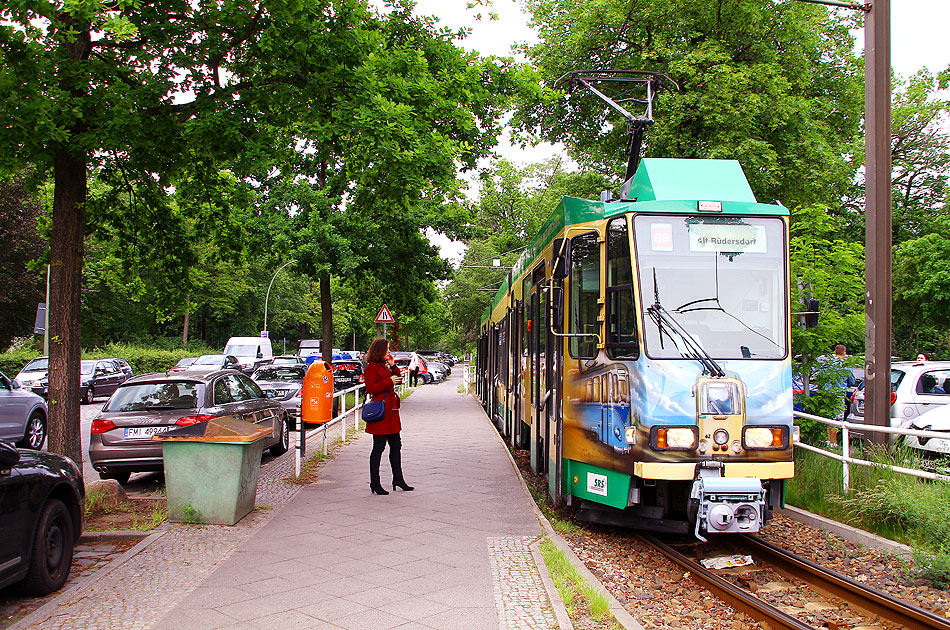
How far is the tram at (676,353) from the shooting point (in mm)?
6645

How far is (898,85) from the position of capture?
115 ft

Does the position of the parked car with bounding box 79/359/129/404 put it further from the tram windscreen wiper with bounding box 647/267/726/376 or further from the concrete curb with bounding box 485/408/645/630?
the tram windscreen wiper with bounding box 647/267/726/376

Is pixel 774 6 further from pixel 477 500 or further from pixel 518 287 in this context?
pixel 477 500

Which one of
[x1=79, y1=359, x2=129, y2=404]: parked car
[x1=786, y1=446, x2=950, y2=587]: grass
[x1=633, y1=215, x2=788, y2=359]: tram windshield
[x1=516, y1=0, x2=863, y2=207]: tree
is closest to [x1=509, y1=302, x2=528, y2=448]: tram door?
[x1=786, y1=446, x2=950, y2=587]: grass

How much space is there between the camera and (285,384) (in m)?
18.9

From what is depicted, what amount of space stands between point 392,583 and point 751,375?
3574 mm

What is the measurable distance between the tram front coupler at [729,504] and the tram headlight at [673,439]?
1.00 ft

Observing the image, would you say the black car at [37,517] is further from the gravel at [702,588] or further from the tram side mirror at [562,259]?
the tram side mirror at [562,259]

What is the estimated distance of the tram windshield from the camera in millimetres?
6992

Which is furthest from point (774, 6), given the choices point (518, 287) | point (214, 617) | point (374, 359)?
point (214, 617)

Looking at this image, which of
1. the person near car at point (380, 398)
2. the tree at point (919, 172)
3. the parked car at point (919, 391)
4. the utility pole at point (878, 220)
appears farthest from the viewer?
the tree at point (919, 172)

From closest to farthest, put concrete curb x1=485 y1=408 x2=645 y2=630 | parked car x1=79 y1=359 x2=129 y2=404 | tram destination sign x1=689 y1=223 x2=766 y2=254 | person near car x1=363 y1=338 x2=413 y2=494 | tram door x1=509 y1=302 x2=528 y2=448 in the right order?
concrete curb x1=485 y1=408 x2=645 y2=630
tram destination sign x1=689 y1=223 x2=766 y2=254
person near car x1=363 y1=338 x2=413 y2=494
tram door x1=509 y1=302 x2=528 y2=448
parked car x1=79 y1=359 x2=129 y2=404

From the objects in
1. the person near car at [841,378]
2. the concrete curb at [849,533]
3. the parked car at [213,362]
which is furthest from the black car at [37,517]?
the parked car at [213,362]

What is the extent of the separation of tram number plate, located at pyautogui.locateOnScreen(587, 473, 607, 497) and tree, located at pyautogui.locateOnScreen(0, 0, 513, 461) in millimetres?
3497
